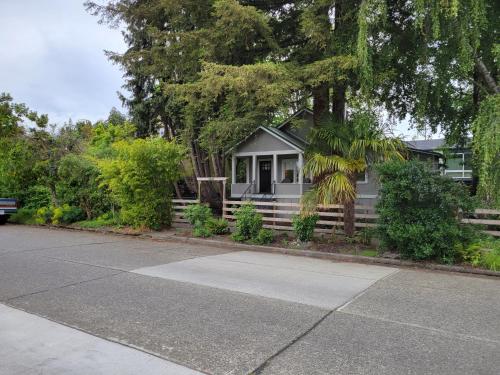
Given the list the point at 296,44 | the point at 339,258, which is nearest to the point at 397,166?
the point at 339,258

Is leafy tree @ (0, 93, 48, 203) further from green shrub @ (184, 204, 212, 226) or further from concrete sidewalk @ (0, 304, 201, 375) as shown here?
concrete sidewalk @ (0, 304, 201, 375)

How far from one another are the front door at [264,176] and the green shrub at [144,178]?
255 inches

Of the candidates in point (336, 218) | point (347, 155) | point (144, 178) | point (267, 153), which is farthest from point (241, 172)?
point (347, 155)

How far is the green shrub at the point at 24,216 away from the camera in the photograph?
55.2 feet

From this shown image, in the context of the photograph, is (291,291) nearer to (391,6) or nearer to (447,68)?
(447,68)

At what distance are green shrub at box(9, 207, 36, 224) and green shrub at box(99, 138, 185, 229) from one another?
625 cm

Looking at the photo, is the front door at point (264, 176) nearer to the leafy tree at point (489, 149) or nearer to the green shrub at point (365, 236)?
the green shrub at point (365, 236)

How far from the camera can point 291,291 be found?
5758 mm

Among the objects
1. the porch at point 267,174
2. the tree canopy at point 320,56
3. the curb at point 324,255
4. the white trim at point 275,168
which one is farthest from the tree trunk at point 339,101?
the white trim at point 275,168

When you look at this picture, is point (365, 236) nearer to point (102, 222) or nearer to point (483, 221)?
point (483, 221)

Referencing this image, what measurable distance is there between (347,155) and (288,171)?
937 centimetres

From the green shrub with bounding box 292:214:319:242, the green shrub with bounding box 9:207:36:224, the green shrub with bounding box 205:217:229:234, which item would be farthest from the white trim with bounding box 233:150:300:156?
the green shrub with bounding box 9:207:36:224

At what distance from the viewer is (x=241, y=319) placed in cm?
448

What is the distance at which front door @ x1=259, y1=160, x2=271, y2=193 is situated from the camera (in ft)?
62.0
